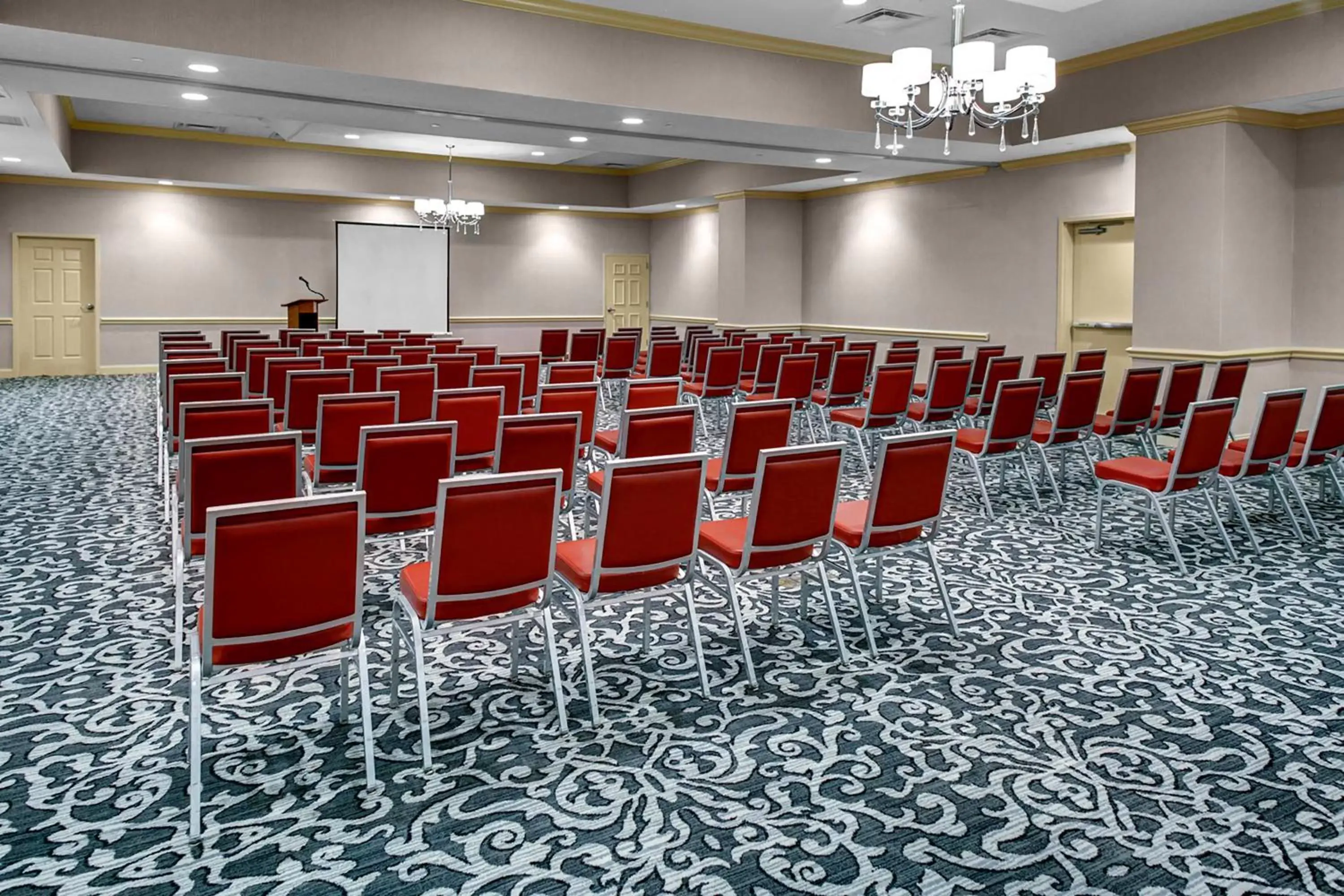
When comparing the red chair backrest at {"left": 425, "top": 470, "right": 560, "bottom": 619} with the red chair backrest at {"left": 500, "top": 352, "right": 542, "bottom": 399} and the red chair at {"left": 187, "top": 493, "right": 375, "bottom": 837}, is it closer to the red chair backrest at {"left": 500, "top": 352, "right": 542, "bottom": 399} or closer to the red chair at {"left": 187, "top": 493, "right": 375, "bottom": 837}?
the red chair at {"left": 187, "top": 493, "right": 375, "bottom": 837}

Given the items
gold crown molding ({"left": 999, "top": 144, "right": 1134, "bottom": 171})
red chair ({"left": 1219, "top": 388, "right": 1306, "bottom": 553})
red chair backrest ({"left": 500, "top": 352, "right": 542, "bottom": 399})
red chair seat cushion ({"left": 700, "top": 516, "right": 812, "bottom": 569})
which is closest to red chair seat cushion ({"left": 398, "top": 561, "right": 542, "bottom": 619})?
red chair seat cushion ({"left": 700, "top": 516, "right": 812, "bottom": 569})

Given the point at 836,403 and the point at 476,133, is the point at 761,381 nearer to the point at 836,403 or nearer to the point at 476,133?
the point at 836,403

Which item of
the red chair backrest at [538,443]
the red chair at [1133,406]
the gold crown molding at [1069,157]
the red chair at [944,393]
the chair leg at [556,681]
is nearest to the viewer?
the chair leg at [556,681]

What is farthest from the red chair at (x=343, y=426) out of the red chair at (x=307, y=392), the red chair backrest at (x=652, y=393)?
the red chair backrest at (x=652, y=393)

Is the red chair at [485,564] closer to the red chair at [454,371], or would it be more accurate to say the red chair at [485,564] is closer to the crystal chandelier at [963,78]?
the crystal chandelier at [963,78]

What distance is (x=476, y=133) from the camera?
1074cm

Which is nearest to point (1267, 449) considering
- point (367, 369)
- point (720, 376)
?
point (720, 376)

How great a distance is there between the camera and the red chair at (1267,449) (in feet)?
18.7

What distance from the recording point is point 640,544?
143 inches

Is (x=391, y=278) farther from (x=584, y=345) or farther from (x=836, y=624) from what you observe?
(x=836, y=624)

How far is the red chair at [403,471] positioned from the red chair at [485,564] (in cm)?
97

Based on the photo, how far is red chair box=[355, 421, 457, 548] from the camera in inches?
171

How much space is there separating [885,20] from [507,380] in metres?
4.70

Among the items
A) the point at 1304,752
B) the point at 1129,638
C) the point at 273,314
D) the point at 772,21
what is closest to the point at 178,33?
the point at 772,21
